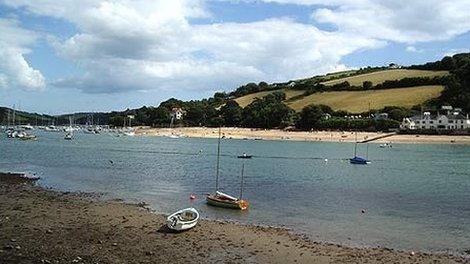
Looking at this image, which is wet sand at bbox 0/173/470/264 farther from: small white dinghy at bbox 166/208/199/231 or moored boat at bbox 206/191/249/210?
moored boat at bbox 206/191/249/210

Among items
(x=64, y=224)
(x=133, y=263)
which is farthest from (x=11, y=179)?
(x=133, y=263)

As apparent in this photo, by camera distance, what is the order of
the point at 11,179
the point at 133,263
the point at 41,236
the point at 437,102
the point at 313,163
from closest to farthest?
the point at 133,263, the point at 41,236, the point at 11,179, the point at 313,163, the point at 437,102

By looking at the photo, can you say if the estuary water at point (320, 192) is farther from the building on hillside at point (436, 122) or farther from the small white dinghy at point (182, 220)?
the building on hillside at point (436, 122)

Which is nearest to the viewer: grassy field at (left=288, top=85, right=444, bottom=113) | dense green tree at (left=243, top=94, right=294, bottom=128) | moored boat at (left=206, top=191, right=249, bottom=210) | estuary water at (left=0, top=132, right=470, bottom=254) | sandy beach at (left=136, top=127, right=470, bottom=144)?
estuary water at (left=0, top=132, right=470, bottom=254)

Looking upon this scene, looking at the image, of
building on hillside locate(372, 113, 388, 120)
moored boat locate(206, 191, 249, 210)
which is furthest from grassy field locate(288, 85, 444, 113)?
moored boat locate(206, 191, 249, 210)

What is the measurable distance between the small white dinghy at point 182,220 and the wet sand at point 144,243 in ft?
1.20

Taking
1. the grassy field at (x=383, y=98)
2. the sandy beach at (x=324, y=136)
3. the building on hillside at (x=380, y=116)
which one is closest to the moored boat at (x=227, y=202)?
the sandy beach at (x=324, y=136)

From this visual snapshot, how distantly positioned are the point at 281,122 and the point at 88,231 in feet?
550

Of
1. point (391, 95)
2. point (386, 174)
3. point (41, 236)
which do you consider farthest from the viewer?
point (391, 95)

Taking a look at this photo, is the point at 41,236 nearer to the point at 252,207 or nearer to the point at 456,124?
the point at 252,207

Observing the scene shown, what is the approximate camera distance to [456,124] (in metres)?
158

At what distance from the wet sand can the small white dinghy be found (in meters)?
0.37

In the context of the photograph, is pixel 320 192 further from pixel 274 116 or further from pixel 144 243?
pixel 274 116

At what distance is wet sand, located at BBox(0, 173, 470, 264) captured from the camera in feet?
70.5
